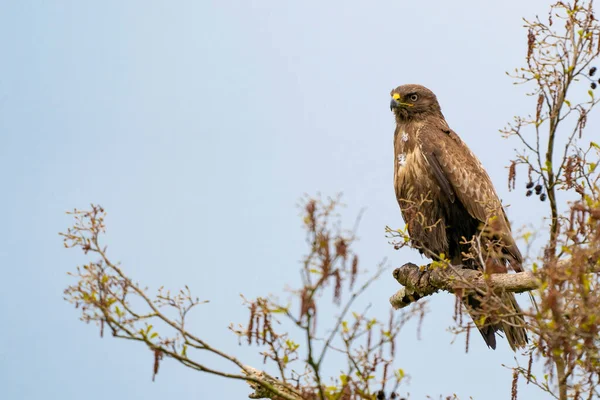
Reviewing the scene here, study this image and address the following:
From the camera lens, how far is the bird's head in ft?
33.1

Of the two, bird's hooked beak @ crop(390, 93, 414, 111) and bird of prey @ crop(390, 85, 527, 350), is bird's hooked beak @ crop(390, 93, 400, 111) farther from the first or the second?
bird of prey @ crop(390, 85, 527, 350)

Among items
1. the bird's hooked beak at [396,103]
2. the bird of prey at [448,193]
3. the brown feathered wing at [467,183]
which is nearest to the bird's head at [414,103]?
the bird's hooked beak at [396,103]

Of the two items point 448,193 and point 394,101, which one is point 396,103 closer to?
point 394,101

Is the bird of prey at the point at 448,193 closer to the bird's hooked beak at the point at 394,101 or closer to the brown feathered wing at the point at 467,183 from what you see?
the brown feathered wing at the point at 467,183

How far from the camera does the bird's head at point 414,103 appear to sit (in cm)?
1008

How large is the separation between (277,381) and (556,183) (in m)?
3.04

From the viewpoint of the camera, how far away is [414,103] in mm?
10094

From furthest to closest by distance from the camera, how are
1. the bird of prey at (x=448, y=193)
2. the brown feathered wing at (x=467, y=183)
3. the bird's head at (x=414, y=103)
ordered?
1. the bird's head at (x=414, y=103)
2. the bird of prey at (x=448, y=193)
3. the brown feathered wing at (x=467, y=183)

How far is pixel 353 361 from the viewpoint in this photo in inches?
216

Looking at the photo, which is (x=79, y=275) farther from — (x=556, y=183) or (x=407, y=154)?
(x=407, y=154)

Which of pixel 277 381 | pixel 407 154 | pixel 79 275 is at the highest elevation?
pixel 407 154

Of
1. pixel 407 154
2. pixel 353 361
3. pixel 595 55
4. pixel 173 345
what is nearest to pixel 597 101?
pixel 595 55

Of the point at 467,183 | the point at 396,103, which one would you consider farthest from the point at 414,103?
the point at 467,183

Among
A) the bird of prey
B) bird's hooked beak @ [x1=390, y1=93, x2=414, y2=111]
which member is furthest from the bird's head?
the bird of prey
